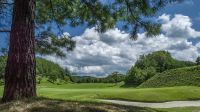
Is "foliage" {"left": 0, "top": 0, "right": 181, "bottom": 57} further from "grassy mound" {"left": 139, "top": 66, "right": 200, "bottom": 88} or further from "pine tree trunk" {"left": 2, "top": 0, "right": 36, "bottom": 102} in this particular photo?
"grassy mound" {"left": 139, "top": 66, "right": 200, "bottom": 88}

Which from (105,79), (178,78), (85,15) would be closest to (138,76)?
(178,78)

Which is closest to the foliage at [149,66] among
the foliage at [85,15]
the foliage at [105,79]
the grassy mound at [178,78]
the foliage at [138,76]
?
the foliage at [138,76]

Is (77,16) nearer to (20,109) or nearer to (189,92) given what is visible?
(20,109)

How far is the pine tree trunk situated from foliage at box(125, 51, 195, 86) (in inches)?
3330

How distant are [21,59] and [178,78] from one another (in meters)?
58.6

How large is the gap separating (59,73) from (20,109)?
186 inches

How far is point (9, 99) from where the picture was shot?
1095 cm

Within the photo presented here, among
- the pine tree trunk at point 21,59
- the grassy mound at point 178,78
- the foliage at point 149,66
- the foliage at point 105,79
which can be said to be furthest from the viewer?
the foliage at point 105,79

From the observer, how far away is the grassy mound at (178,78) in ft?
212

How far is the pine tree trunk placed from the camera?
1086cm

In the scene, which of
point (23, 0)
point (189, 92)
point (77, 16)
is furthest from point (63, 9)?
point (189, 92)

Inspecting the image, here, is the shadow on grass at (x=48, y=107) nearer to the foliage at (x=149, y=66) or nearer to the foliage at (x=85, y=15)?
the foliage at (x=85, y=15)

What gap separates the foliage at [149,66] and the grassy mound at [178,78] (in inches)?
970

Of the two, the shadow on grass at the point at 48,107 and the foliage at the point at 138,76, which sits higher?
the foliage at the point at 138,76
